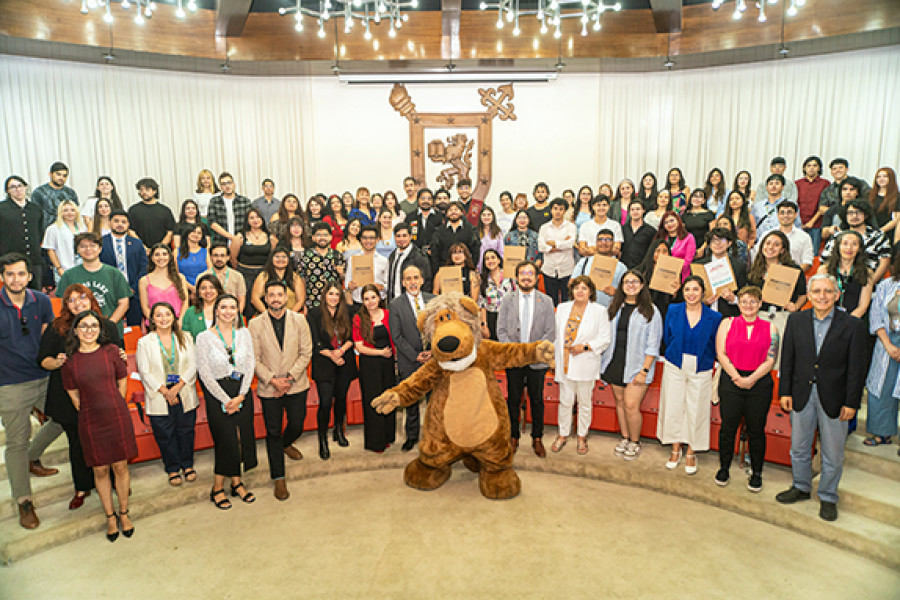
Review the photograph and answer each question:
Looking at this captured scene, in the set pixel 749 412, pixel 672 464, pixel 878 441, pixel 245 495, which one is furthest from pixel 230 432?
pixel 878 441

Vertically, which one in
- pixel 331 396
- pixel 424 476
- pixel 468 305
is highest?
pixel 468 305

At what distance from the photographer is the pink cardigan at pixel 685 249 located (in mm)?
6125

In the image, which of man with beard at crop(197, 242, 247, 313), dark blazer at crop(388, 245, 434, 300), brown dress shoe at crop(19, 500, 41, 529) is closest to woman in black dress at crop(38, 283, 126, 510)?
brown dress shoe at crop(19, 500, 41, 529)

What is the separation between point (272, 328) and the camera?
16.1 ft

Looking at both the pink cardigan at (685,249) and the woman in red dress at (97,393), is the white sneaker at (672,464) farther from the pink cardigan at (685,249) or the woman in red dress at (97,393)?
the woman in red dress at (97,393)

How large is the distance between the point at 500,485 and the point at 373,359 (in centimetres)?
175

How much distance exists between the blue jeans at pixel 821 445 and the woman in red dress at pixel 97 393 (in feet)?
17.7

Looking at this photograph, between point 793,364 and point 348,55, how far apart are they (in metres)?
9.23

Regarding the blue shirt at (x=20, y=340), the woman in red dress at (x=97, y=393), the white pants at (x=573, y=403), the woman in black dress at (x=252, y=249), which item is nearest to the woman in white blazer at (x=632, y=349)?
the white pants at (x=573, y=403)

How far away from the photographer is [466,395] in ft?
15.3

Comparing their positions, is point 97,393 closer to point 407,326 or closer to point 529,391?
point 407,326

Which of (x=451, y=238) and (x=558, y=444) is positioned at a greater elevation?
(x=451, y=238)

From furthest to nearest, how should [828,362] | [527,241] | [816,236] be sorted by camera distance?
[816,236] < [527,241] < [828,362]

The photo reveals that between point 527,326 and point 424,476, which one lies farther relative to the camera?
point 527,326
